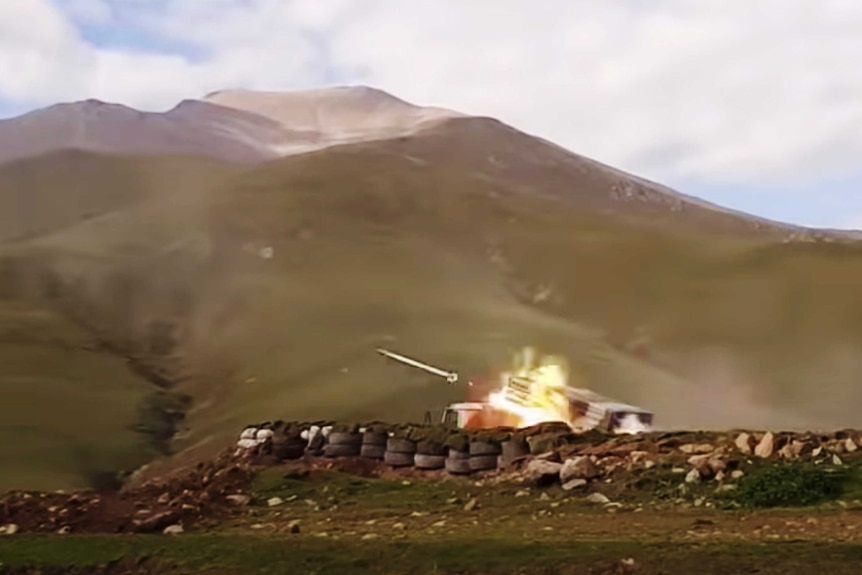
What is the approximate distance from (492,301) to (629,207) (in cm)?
7355

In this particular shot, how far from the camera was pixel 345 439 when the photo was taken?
3002 centimetres

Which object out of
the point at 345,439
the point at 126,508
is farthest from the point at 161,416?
the point at 126,508

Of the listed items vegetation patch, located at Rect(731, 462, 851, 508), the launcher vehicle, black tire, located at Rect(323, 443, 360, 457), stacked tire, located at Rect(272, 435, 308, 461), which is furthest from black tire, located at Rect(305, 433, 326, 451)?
vegetation patch, located at Rect(731, 462, 851, 508)

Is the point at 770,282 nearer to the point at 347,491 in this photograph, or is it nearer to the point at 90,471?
the point at 90,471

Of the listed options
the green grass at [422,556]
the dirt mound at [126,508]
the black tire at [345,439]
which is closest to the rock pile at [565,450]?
the black tire at [345,439]

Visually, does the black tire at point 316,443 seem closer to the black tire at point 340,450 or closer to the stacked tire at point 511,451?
the black tire at point 340,450

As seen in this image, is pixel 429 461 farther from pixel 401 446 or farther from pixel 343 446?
pixel 343 446

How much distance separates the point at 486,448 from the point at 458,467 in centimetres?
69

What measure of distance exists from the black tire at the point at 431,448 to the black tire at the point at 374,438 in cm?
125

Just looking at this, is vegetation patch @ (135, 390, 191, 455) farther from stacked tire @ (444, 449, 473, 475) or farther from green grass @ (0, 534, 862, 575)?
green grass @ (0, 534, 862, 575)

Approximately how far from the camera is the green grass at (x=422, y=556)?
1347 centimetres

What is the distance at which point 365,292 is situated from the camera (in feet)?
410

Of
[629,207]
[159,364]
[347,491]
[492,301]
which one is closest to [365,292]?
[492,301]

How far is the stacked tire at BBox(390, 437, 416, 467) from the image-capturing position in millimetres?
28705
